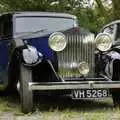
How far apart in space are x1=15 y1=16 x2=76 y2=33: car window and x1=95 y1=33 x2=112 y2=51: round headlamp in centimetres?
153

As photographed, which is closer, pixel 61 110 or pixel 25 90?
pixel 25 90

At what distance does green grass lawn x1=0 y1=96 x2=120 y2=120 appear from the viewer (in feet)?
28.7

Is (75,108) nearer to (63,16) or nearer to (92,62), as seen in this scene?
(92,62)

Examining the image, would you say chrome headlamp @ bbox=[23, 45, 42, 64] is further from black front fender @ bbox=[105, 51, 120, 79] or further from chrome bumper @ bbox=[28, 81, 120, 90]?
black front fender @ bbox=[105, 51, 120, 79]

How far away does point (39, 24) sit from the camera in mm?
11219

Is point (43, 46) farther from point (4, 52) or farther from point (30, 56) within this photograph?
point (4, 52)

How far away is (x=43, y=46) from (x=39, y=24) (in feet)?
4.97

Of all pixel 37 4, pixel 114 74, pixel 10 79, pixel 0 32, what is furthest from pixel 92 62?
pixel 37 4

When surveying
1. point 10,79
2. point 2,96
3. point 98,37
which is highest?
point 98,37

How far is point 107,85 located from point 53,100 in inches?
97.9

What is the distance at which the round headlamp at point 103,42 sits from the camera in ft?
31.6

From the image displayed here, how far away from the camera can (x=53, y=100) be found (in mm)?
11516

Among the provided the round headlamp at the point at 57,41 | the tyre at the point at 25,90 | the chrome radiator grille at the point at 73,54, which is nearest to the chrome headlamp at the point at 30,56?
the tyre at the point at 25,90

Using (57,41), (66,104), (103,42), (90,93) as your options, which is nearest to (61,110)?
(90,93)
